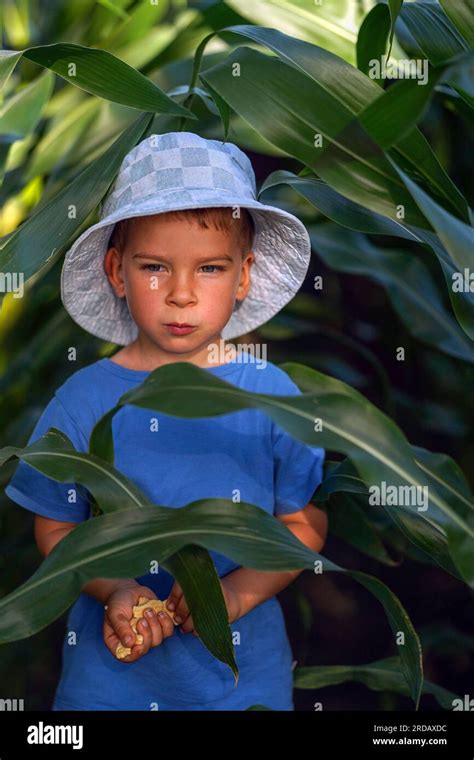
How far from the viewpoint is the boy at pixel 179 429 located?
29.9 inches

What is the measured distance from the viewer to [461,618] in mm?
1175

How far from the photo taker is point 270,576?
800mm

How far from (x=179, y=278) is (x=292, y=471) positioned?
18 cm

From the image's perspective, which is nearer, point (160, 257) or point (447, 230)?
point (447, 230)

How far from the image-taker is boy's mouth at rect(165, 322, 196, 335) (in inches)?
30.0

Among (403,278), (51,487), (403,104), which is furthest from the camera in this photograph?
(403,278)

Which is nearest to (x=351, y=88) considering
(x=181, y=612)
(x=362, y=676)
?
(x=181, y=612)

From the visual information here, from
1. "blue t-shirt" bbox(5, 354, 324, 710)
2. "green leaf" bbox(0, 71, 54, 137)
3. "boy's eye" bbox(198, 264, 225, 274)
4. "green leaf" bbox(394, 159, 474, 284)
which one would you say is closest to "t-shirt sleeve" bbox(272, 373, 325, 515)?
"blue t-shirt" bbox(5, 354, 324, 710)

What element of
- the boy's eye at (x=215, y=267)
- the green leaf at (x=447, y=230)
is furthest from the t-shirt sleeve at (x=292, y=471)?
the green leaf at (x=447, y=230)

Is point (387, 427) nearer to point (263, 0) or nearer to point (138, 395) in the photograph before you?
point (138, 395)

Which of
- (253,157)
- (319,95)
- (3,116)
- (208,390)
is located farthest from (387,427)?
(253,157)

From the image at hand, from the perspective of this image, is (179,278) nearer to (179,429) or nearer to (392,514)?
(179,429)

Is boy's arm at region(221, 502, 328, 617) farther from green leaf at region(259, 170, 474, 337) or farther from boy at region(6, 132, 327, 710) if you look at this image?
green leaf at region(259, 170, 474, 337)

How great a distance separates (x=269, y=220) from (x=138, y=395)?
0.25 meters
